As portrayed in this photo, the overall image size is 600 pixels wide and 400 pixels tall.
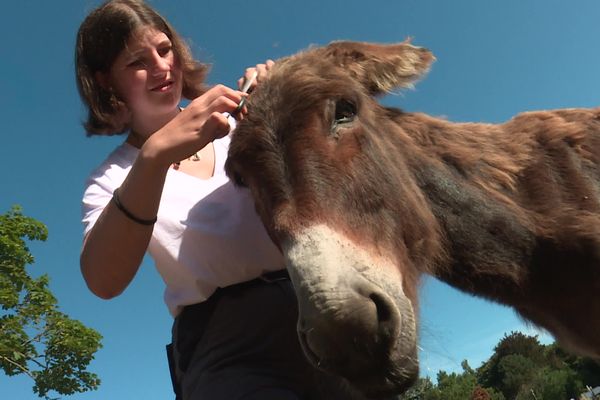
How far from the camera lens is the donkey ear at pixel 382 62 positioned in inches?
135

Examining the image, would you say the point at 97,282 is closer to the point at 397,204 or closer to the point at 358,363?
the point at 358,363

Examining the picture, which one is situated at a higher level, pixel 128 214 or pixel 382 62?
pixel 382 62

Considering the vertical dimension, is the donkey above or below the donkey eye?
below

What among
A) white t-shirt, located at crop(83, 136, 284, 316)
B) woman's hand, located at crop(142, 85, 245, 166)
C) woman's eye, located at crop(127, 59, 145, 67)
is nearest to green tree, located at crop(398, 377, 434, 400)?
white t-shirt, located at crop(83, 136, 284, 316)

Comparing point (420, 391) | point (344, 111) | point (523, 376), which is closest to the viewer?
point (420, 391)

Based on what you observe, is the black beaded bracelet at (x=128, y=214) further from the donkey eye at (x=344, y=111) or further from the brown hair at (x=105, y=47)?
the donkey eye at (x=344, y=111)

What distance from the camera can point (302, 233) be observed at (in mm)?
2180

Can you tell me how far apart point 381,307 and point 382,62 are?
6.35 feet

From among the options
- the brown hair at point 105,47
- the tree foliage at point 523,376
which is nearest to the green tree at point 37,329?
the brown hair at point 105,47

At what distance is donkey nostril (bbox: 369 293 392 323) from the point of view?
6.69 ft

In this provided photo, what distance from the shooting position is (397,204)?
2.81m

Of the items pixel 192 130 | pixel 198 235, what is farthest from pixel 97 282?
pixel 192 130

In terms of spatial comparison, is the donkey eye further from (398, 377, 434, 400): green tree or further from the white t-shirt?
(398, 377, 434, 400): green tree

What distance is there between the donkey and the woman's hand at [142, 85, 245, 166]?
14.1 inches
